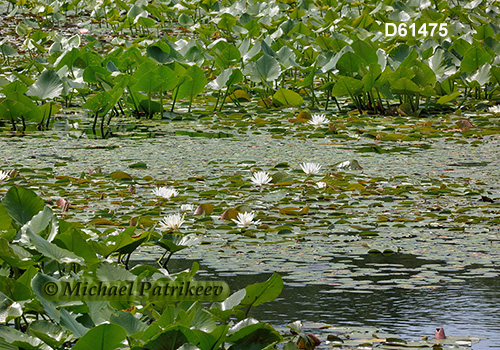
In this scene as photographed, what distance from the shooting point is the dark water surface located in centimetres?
135

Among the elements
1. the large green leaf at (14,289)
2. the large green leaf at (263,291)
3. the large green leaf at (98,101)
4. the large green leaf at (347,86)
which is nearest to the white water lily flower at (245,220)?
the large green leaf at (263,291)

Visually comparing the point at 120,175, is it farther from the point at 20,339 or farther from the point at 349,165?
the point at 20,339

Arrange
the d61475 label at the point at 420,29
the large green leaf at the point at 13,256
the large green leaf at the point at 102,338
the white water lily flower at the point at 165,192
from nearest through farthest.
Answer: the large green leaf at the point at 102,338
the large green leaf at the point at 13,256
the white water lily flower at the point at 165,192
the d61475 label at the point at 420,29

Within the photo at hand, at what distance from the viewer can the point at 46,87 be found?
12.1 ft

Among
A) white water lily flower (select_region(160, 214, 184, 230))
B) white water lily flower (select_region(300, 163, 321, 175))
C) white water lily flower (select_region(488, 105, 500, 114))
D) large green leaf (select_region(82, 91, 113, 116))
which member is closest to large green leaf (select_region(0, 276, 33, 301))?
white water lily flower (select_region(160, 214, 184, 230))

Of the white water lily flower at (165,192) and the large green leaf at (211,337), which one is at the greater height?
the large green leaf at (211,337)

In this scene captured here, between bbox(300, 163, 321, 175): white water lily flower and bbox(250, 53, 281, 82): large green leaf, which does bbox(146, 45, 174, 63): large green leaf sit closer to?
bbox(250, 53, 281, 82): large green leaf

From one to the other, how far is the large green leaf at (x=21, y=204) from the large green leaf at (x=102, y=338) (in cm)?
54

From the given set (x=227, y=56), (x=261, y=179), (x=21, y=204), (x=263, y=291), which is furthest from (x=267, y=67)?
(x=263, y=291)

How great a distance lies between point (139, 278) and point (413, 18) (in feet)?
15.2

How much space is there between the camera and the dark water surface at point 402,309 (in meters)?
1.35

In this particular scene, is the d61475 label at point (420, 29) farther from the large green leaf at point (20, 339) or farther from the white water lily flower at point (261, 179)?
the large green leaf at point (20, 339)
